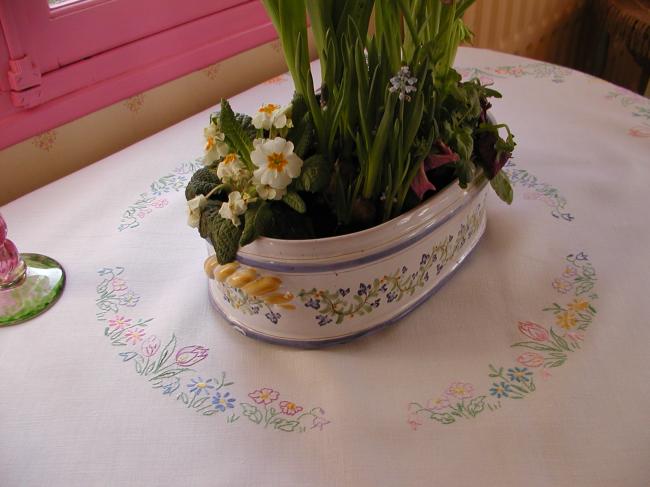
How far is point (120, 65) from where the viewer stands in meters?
0.97

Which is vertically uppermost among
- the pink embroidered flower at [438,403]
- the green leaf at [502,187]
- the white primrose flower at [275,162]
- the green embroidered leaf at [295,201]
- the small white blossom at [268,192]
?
the white primrose flower at [275,162]

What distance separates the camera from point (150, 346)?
2.07ft

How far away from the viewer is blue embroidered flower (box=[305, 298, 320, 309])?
586 millimetres

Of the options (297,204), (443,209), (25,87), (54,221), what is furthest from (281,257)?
(25,87)

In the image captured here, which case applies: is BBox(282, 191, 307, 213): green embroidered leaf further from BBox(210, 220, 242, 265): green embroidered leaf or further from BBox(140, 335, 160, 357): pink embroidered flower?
BBox(140, 335, 160, 357): pink embroidered flower

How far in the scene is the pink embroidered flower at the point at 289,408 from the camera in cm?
56

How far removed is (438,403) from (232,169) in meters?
0.29

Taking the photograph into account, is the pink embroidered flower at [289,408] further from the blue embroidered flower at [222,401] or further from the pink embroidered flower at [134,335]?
the pink embroidered flower at [134,335]

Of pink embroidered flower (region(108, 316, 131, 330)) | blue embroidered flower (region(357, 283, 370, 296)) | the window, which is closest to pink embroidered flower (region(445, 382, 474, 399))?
blue embroidered flower (region(357, 283, 370, 296))

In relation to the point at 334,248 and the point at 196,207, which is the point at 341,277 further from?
the point at 196,207

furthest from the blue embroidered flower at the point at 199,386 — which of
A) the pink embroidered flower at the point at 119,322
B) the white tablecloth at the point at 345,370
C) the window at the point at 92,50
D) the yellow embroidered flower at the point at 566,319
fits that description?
the window at the point at 92,50

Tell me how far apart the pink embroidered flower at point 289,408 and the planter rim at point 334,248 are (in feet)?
0.40

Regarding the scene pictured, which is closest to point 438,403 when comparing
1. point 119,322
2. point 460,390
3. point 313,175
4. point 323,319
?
point 460,390

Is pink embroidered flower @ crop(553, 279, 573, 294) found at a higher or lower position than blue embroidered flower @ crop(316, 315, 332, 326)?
lower
